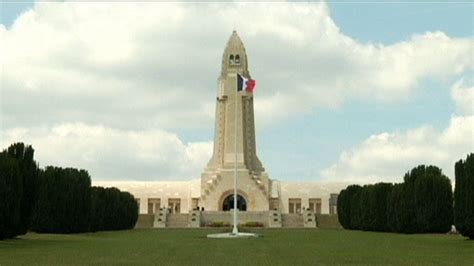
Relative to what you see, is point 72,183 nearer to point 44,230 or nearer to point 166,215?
point 44,230

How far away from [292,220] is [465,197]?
140 ft

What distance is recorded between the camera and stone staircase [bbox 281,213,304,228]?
250ft

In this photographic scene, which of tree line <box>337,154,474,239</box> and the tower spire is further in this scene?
the tower spire

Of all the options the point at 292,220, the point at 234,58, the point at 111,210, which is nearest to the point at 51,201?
the point at 111,210

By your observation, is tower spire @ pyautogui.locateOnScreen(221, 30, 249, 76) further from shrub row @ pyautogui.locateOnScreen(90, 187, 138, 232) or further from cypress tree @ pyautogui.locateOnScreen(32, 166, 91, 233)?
cypress tree @ pyautogui.locateOnScreen(32, 166, 91, 233)

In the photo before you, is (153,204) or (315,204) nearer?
(315,204)

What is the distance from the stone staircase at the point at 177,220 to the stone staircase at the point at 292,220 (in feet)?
30.7

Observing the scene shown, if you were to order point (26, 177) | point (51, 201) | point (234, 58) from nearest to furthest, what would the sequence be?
1. point (26, 177)
2. point (51, 201)
3. point (234, 58)

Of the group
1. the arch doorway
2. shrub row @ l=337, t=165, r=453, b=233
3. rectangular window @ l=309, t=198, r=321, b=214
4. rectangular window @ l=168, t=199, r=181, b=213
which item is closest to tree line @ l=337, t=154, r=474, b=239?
shrub row @ l=337, t=165, r=453, b=233

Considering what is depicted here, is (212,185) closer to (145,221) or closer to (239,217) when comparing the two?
(239,217)

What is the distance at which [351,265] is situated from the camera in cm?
1931

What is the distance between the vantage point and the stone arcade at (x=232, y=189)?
3049 inches

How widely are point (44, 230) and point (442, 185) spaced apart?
22.7 m

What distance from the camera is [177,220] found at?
77.2 metres
